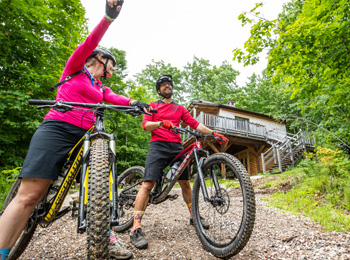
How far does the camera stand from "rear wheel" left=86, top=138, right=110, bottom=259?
123 centimetres

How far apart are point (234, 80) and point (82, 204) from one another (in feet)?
112

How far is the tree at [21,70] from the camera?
16.2 ft

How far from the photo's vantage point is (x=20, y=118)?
209 inches

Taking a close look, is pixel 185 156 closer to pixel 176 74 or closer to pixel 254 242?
pixel 254 242

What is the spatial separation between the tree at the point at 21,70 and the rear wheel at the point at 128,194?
122 inches

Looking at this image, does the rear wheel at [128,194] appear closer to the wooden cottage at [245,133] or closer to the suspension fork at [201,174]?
the suspension fork at [201,174]

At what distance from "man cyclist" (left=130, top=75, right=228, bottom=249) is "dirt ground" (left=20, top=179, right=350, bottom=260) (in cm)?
33

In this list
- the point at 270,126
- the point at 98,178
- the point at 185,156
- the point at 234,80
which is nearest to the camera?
the point at 98,178

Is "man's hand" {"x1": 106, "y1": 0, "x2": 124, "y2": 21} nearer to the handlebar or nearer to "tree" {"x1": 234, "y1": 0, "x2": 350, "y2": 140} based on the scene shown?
the handlebar

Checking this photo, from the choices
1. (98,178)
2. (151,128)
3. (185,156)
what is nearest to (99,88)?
(151,128)

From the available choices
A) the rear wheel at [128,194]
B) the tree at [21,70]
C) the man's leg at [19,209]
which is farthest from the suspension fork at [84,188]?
the tree at [21,70]

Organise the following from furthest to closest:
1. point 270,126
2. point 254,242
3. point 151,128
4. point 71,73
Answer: point 270,126, point 151,128, point 254,242, point 71,73

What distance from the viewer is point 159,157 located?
9.30ft

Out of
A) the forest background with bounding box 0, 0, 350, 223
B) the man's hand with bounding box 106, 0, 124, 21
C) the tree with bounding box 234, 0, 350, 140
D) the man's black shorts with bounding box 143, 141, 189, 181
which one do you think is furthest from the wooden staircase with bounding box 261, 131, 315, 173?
the man's hand with bounding box 106, 0, 124, 21
